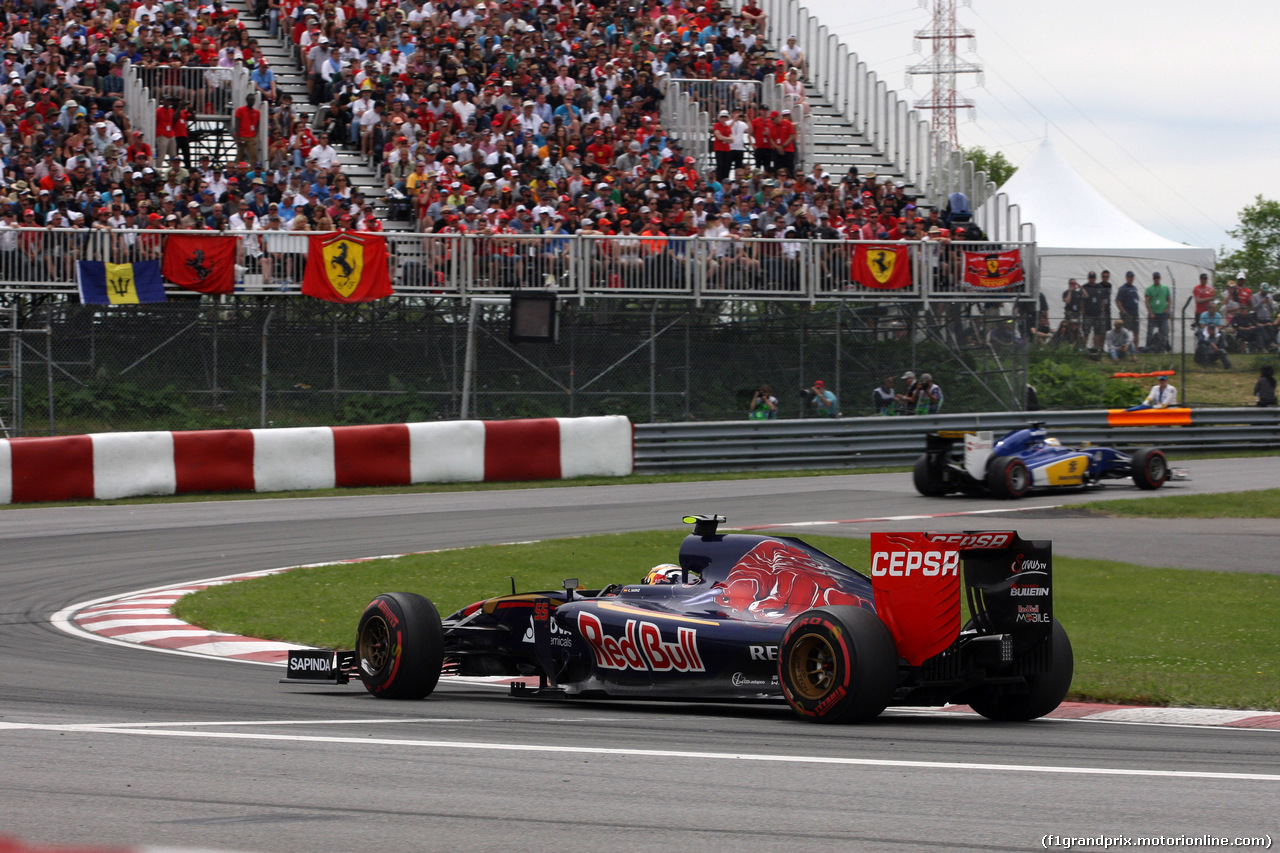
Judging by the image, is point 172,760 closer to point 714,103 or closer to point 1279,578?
point 1279,578

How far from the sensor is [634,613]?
7.48 m

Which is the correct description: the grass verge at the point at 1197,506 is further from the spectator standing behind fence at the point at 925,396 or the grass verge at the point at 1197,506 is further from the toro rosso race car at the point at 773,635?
the toro rosso race car at the point at 773,635

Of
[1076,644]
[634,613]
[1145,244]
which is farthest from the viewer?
[1145,244]

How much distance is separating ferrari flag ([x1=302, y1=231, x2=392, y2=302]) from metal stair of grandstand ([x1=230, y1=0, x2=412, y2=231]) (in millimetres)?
2834

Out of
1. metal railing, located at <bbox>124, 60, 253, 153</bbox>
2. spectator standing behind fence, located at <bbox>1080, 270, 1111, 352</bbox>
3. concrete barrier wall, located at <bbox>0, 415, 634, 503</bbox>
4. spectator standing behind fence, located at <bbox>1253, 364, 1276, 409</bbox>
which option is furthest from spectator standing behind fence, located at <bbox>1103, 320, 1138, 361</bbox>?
metal railing, located at <bbox>124, 60, 253, 153</bbox>

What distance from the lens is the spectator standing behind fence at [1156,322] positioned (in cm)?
2609

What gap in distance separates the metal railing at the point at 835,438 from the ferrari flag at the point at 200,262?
6051 mm

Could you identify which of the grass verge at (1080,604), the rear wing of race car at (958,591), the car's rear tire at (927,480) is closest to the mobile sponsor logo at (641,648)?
the rear wing of race car at (958,591)

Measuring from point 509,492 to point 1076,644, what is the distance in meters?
11.4

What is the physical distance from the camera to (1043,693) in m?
6.96

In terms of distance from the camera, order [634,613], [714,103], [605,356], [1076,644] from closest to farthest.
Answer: [634,613] < [1076,644] < [605,356] < [714,103]

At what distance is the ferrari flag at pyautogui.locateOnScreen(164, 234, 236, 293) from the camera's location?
808 inches

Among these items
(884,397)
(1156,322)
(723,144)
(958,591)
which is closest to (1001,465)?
(884,397)

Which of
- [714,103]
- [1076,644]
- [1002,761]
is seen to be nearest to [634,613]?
[1002,761]
